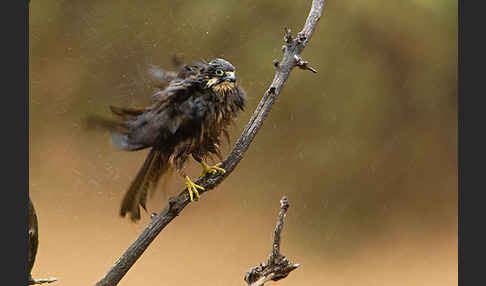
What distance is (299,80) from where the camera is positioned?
2.92 m

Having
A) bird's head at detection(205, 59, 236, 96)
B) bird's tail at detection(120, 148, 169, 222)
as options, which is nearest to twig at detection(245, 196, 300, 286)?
bird's tail at detection(120, 148, 169, 222)

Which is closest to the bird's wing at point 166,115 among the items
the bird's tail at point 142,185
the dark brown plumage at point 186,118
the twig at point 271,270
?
the dark brown plumage at point 186,118

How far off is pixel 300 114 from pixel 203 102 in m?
1.21

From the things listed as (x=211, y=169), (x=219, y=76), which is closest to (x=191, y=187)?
(x=211, y=169)

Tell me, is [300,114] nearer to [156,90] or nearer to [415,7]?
[415,7]

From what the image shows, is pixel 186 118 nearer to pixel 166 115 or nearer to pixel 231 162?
pixel 166 115

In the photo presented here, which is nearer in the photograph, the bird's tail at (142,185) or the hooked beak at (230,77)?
the hooked beak at (230,77)

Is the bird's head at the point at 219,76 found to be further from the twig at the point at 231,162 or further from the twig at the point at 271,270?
the twig at the point at 271,270

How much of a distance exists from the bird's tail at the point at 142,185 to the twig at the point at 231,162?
0.15 metres

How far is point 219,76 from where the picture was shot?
5.73 ft

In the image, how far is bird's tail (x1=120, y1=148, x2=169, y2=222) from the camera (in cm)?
189

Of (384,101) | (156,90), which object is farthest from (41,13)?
(384,101)

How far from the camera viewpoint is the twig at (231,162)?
5.68 ft

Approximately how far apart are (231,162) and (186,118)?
0.20 meters
